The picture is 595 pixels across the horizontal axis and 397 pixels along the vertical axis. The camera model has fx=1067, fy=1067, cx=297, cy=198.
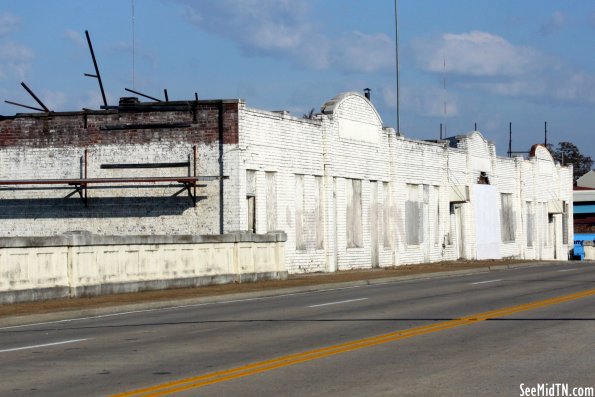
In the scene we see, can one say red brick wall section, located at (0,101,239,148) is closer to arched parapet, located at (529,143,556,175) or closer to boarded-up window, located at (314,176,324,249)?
boarded-up window, located at (314,176,324,249)

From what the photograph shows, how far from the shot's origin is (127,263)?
28953mm

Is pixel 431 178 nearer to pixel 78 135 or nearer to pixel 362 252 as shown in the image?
pixel 362 252

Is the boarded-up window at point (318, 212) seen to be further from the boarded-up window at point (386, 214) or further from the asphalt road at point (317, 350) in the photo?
the asphalt road at point (317, 350)

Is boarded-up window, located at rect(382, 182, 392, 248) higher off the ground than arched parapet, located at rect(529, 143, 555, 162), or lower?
lower

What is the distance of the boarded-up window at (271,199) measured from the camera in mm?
39594

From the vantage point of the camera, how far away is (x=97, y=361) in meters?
13.8

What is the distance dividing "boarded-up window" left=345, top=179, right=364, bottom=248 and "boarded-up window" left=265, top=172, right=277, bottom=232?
6035 millimetres

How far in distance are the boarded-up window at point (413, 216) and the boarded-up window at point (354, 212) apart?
528 centimetres

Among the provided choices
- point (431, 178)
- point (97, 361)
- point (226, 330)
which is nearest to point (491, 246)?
point (431, 178)

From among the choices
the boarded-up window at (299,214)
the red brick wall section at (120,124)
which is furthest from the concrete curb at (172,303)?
the red brick wall section at (120,124)

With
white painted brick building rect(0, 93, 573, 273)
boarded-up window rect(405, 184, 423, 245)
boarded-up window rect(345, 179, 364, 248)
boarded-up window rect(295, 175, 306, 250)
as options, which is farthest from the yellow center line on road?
boarded-up window rect(405, 184, 423, 245)

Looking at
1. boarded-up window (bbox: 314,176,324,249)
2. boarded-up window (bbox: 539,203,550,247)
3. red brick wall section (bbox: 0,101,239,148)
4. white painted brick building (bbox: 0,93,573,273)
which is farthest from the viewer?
boarded-up window (bbox: 539,203,550,247)

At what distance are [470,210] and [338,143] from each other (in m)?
16.6

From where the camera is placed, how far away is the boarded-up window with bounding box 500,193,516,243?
210 ft
